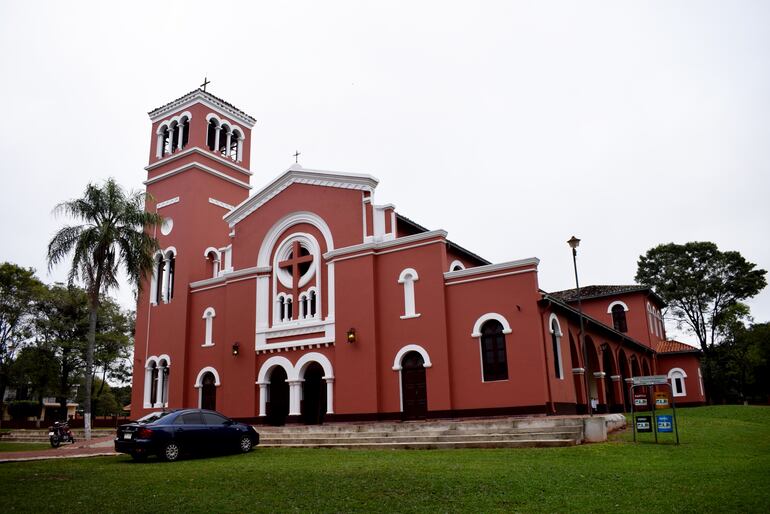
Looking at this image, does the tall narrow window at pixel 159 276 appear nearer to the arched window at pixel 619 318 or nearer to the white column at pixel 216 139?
the white column at pixel 216 139

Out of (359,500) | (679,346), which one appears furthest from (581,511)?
(679,346)

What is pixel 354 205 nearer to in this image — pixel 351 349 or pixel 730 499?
pixel 351 349

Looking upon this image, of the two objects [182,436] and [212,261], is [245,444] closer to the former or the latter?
[182,436]

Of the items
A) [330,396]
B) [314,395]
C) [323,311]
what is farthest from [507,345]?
[314,395]

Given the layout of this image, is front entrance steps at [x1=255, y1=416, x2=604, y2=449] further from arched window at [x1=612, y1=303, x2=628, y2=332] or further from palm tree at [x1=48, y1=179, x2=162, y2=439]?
arched window at [x1=612, y1=303, x2=628, y2=332]

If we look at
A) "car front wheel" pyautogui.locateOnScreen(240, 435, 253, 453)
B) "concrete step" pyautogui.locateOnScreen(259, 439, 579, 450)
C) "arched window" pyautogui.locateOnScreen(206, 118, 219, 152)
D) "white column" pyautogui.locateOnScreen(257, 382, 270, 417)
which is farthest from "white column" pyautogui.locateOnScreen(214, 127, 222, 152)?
"car front wheel" pyautogui.locateOnScreen(240, 435, 253, 453)

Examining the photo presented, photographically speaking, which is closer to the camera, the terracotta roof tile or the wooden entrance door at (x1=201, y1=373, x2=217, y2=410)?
the wooden entrance door at (x1=201, y1=373, x2=217, y2=410)

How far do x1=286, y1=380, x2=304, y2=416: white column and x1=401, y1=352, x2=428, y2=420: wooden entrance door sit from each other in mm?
4933

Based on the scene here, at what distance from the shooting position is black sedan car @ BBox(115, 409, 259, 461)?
15875 millimetres

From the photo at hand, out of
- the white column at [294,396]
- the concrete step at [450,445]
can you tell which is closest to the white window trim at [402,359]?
the white column at [294,396]

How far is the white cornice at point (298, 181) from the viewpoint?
1029 inches

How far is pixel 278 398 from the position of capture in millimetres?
26953

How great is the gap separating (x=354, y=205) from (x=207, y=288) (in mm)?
9316

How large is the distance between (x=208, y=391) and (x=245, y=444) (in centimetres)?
1186
